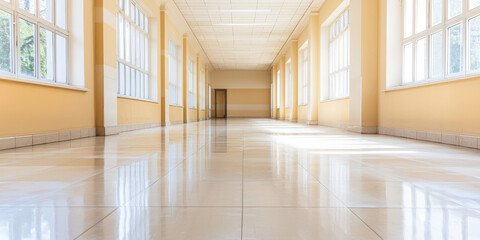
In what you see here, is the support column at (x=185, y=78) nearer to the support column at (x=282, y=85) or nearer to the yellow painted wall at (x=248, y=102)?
the support column at (x=282, y=85)

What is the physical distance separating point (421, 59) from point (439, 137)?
2.48m

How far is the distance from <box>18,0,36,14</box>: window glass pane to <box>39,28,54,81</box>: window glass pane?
0.48 m

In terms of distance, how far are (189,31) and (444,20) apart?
51.1ft

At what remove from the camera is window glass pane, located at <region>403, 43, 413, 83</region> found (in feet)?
28.9

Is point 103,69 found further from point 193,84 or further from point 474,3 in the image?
point 193,84

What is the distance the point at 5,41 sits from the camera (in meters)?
5.90

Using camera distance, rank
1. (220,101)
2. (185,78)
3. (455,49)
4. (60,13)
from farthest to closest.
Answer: (220,101) < (185,78) < (60,13) < (455,49)

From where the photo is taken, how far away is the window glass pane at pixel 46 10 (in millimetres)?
7234

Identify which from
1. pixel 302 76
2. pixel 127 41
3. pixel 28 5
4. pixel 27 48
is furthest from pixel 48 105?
pixel 302 76

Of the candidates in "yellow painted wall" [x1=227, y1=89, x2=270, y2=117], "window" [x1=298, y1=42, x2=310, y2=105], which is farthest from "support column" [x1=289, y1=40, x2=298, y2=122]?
"yellow painted wall" [x1=227, y1=89, x2=270, y2=117]

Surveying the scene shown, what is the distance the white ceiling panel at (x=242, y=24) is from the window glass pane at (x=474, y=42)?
370 inches

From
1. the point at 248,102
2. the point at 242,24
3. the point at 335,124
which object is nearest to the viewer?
the point at 335,124

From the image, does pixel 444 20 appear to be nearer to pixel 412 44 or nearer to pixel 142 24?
pixel 412 44

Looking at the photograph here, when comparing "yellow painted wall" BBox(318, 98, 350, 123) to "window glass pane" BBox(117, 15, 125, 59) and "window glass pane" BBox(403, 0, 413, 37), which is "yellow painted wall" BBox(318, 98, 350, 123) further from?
"window glass pane" BBox(117, 15, 125, 59)
